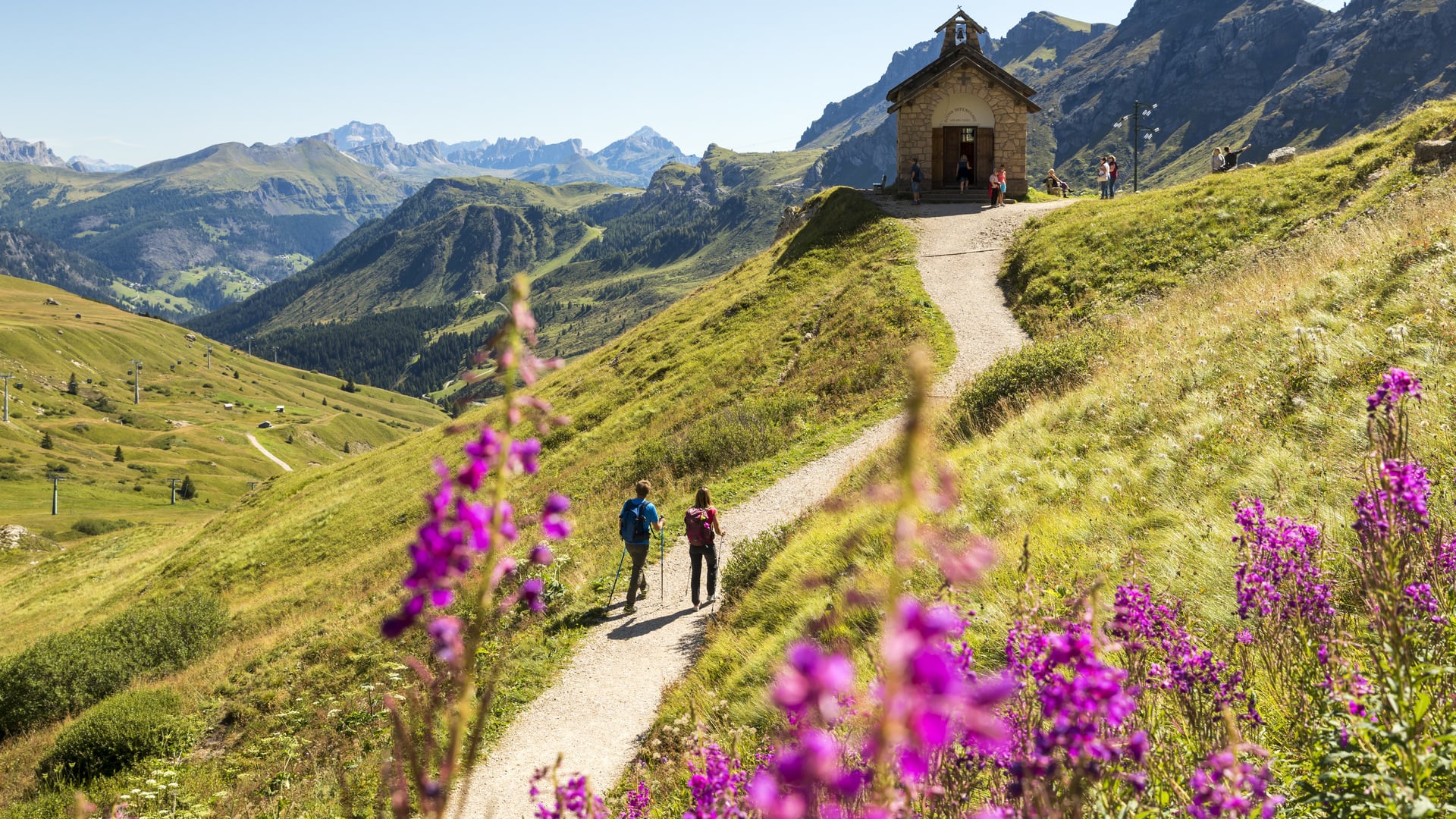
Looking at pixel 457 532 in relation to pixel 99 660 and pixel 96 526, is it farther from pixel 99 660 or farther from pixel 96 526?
pixel 96 526

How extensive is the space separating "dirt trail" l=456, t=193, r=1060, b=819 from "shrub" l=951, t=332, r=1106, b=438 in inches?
112

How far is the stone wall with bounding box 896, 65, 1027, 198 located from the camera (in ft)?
150

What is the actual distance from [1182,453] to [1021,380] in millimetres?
8856

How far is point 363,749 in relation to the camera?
45.6 feet

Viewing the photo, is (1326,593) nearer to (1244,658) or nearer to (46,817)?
(1244,658)

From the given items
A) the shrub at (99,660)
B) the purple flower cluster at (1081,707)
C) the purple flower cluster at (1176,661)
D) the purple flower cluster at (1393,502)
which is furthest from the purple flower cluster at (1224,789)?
the shrub at (99,660)

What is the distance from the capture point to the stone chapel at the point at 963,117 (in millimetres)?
45594

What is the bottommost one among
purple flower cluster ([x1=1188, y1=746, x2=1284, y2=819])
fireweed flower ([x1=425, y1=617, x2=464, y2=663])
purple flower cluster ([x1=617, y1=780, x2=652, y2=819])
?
purple flower cluster ([x1=617, y1=780, x2=652, y2=819])

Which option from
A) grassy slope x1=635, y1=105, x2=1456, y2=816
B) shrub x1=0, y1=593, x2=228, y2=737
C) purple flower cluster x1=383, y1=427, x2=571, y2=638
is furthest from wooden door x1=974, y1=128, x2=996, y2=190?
purple flower cluster x1=383, y1=427, x2=571, y2=638

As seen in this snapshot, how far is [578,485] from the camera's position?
29516 mm

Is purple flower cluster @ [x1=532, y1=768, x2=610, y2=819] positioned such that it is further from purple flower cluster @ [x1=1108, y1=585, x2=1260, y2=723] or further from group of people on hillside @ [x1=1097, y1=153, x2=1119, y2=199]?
group of people on hillside @ [x1=1097, y1=153, x2=1119, y2=199]

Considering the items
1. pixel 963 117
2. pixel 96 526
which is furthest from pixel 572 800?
pixel 96 526

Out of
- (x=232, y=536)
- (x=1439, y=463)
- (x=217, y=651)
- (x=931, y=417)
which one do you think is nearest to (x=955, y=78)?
(x=931, y=417)

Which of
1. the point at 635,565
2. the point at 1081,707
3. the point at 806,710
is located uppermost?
the point at 806,710
